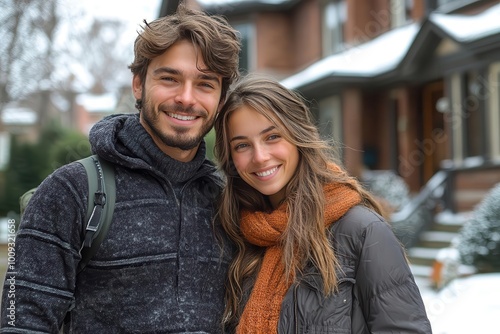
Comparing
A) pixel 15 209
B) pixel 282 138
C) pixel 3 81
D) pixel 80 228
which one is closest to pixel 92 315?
pixel 80 228

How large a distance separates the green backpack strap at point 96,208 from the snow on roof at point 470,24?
1063 centimetres

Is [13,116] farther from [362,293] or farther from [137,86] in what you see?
[362,293]

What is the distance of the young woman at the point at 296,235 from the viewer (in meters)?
2.26

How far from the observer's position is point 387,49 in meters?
16.7

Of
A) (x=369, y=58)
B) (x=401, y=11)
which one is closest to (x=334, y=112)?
(x=369, y=58)

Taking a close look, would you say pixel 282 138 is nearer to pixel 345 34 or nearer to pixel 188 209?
pixel 188 209

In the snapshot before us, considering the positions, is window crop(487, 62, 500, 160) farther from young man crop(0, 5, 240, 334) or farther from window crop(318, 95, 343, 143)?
young man crop(0, 5, 240, 334)

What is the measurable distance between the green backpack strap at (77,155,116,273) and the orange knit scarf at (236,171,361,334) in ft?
2.18

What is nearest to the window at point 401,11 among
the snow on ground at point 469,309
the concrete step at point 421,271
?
the concrete step at point 421,271

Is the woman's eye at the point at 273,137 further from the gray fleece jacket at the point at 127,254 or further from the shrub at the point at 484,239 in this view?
the shrub at the point at 484,239

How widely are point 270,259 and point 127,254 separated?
64 centimetres

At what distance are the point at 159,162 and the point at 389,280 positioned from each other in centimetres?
100

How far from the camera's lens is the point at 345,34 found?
18312 mm

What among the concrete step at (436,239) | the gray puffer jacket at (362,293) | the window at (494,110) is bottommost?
the concrete step at (436,239)
